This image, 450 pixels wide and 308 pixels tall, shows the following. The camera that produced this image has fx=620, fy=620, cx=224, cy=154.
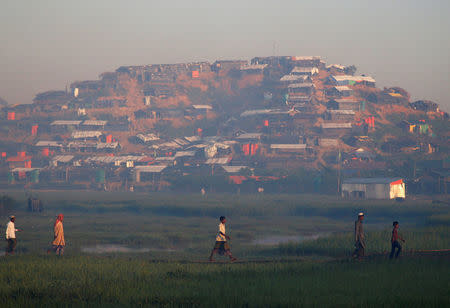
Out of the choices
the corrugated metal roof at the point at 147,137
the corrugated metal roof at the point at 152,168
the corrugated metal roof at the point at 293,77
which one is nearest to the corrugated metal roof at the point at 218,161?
the corrugated metal roof at the point at 152,168

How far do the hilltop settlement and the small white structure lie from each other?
0.78 ft

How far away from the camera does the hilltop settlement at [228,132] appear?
235 ft

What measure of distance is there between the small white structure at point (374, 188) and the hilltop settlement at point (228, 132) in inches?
9.3

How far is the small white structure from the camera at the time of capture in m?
58.6

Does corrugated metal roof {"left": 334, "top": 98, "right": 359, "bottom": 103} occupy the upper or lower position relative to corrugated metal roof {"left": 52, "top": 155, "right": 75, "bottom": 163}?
upper

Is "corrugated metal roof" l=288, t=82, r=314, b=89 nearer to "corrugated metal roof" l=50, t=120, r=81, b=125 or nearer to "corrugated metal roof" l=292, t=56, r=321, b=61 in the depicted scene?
"corrugated metal roof" l=292, t=56, r=321, b=61

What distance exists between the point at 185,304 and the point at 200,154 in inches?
2711

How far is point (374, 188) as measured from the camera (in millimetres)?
59625

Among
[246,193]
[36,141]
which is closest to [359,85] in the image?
[246,193]

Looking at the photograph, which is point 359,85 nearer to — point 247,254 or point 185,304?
point 247,254

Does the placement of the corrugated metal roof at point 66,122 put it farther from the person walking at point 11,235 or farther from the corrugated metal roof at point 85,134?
the person walking at point 11,235

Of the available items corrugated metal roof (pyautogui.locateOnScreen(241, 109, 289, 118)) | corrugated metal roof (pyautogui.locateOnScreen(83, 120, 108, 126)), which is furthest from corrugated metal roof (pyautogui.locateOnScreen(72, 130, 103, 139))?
corrugated metal roof (pyautogui.locateOnScreen(241, 109, 289, 118))

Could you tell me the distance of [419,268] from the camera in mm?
18781

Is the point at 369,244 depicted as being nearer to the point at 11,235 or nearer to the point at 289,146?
the point at 11,235
